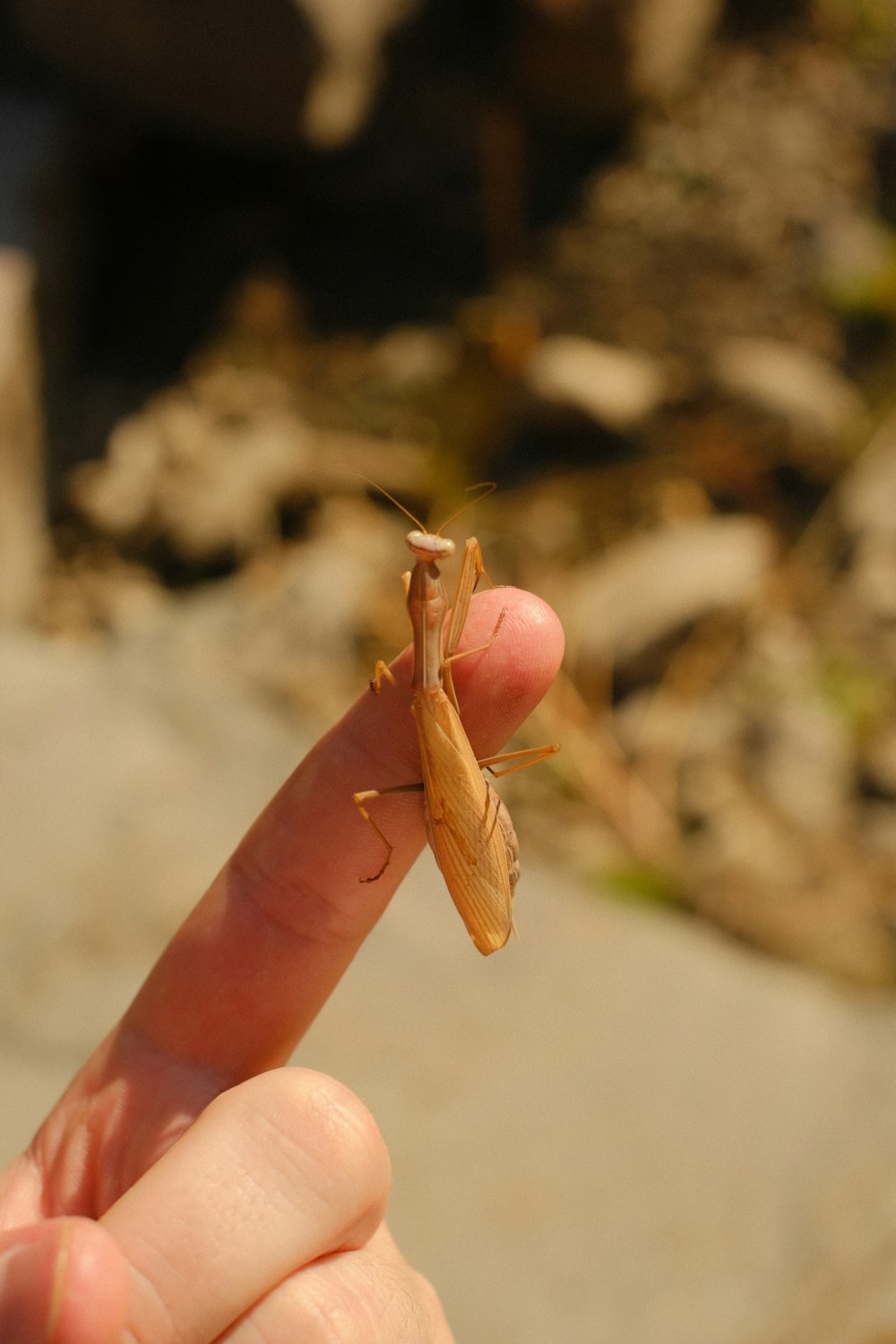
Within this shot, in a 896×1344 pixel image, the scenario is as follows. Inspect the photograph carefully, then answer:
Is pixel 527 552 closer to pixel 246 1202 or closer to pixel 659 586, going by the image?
pixel 659 586

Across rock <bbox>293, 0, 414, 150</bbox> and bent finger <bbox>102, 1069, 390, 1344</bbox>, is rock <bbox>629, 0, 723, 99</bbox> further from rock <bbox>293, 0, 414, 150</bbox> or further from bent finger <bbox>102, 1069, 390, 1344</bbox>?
bent finger <bbox>102, 1069, 390, 1344</bbox>

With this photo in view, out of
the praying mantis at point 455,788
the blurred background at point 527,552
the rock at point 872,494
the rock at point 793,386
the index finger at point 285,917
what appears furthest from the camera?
Result: the rock at point 793,386

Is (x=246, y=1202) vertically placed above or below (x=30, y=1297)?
below

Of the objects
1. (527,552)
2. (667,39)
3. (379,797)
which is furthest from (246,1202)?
(667,39)

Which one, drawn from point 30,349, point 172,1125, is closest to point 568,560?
point 30,349

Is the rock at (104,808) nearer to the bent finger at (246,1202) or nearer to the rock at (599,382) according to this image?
the bent finger at (246,1202)

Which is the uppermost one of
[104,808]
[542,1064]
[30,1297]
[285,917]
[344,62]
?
[344,62]

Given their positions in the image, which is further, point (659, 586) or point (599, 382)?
point (599, 382)

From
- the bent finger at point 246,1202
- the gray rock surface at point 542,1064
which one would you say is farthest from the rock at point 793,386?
the bent finger at point 246,1202
